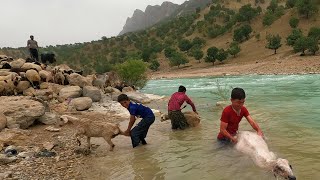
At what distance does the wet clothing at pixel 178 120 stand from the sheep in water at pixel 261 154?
159 inches

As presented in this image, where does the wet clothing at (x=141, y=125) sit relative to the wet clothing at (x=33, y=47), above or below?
below

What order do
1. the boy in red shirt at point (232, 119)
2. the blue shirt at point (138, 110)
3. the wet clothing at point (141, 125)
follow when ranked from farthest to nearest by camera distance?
the wet clothing at point (141, 125)
the blue shirt at point (138, 110)
the boy in red shirt at point (232, 119)

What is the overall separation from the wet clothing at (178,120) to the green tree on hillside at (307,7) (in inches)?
2524

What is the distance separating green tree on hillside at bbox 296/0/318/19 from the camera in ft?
222

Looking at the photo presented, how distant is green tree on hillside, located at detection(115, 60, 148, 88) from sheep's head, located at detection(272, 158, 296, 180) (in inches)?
1007

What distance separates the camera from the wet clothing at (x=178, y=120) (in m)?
11.8

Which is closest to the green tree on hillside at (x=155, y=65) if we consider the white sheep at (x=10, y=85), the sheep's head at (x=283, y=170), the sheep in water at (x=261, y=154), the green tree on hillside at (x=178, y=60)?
the green tree on hillside at (x=178, y=60)

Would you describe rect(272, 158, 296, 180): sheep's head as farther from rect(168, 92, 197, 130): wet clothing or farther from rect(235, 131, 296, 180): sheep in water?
rect(168, 92, 197, 130): wet clothing

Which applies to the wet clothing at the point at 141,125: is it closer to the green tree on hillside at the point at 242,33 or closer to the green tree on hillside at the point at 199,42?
the green tree on hillside at the point at 242,33

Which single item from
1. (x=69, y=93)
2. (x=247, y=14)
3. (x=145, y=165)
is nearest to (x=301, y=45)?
(x=247, y=14)

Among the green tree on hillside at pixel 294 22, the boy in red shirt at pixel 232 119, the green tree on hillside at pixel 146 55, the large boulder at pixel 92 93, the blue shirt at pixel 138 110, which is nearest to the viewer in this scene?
the boy in red shirt at pixel 232 119

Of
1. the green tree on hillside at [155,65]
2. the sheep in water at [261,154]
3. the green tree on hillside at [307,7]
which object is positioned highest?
the green tree on hillside at [307,7]

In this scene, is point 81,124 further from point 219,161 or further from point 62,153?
point 219,161

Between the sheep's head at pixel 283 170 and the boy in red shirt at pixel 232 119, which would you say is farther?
the boy in red shirt at pixel 232 119
